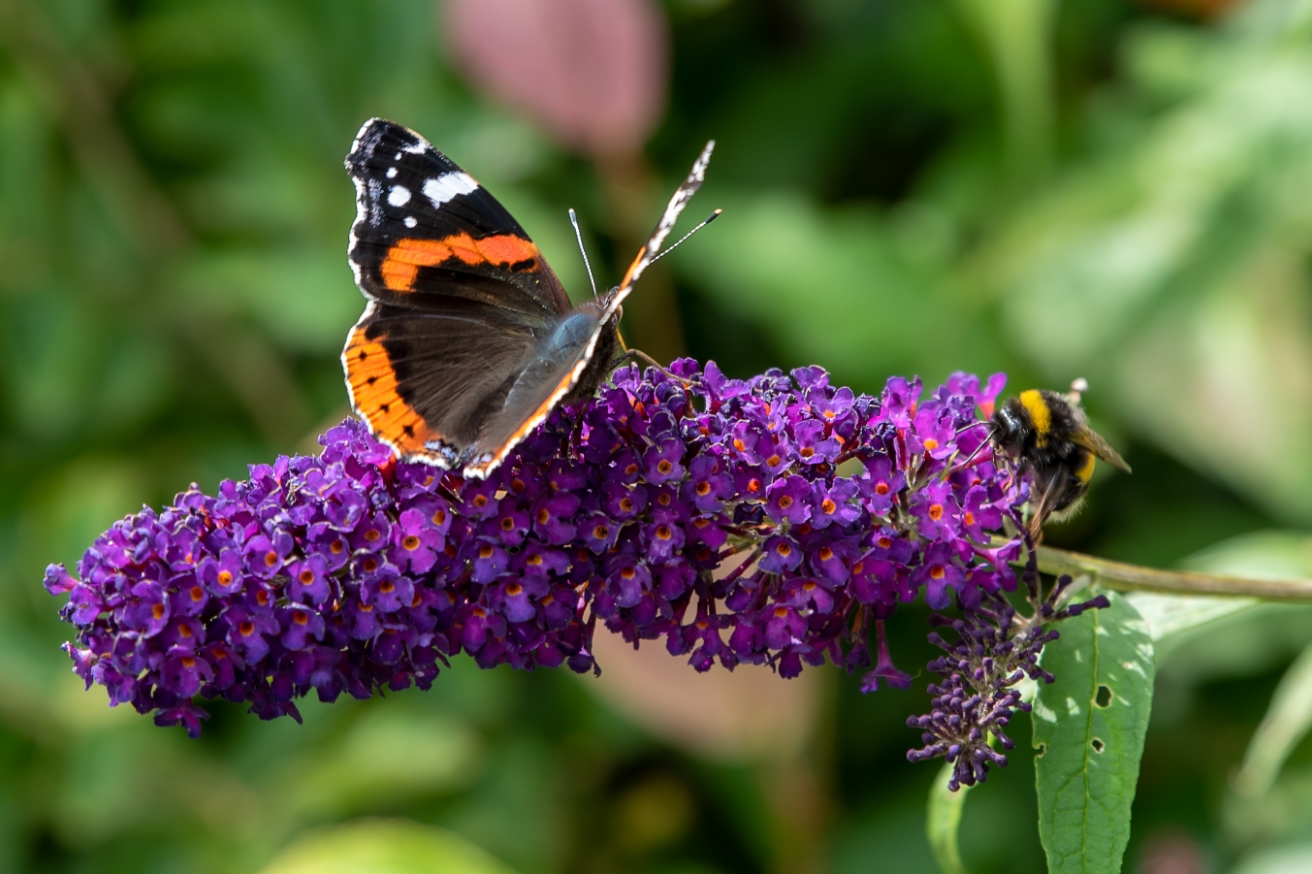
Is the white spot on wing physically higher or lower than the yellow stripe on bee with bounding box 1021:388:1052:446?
higher

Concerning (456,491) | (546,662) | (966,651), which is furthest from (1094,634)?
(456,491)

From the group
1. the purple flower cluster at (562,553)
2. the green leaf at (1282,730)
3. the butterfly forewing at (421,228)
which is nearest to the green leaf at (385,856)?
the purple flower cluster at (562,553)

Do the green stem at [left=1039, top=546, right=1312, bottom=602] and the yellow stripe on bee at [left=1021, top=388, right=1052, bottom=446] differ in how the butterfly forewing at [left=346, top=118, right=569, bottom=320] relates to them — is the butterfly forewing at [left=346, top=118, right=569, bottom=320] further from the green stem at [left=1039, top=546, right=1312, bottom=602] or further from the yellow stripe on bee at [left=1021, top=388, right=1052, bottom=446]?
the green stem at [left=1039, top=546, right=1312, bottom=602]

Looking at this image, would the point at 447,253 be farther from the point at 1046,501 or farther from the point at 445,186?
the point at 1046,501

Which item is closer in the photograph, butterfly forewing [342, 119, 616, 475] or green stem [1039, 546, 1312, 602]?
green stem [1039, 546, 1312, 602]

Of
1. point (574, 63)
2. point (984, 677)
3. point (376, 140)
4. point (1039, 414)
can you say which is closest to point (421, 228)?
point (376, 140)

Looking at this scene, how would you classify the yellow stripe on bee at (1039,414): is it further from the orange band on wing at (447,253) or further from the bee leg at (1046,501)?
the orange band on wing at (447,253)

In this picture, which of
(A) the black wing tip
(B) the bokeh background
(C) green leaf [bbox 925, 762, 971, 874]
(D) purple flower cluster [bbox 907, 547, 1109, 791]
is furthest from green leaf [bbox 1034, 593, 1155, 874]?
(B) the bokeh background
